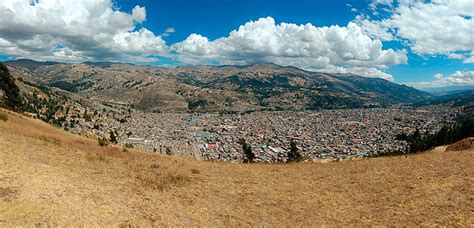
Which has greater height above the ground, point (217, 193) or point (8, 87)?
point (8, 87)

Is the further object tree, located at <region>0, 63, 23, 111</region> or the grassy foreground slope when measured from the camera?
tree, located at <region>0, 63, 23, 111</region>

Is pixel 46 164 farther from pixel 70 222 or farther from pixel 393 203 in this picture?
pixel 393 203

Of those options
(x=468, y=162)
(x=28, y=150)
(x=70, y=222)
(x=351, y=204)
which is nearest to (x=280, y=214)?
(x=351, y=204)

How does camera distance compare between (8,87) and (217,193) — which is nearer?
(217,193)

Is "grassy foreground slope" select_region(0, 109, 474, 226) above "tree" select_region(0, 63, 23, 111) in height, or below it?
below

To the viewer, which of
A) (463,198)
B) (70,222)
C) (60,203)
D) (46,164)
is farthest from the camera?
(46,164)

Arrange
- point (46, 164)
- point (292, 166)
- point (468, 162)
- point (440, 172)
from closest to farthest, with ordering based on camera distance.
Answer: point (46, 164) → point (440, 172) → point (468, 162) → point (292, 166)

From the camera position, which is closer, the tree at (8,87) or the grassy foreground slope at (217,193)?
the grassy foreground slope at (217,193)

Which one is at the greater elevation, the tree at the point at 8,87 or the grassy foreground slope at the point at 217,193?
the tree at the point at 8,87
